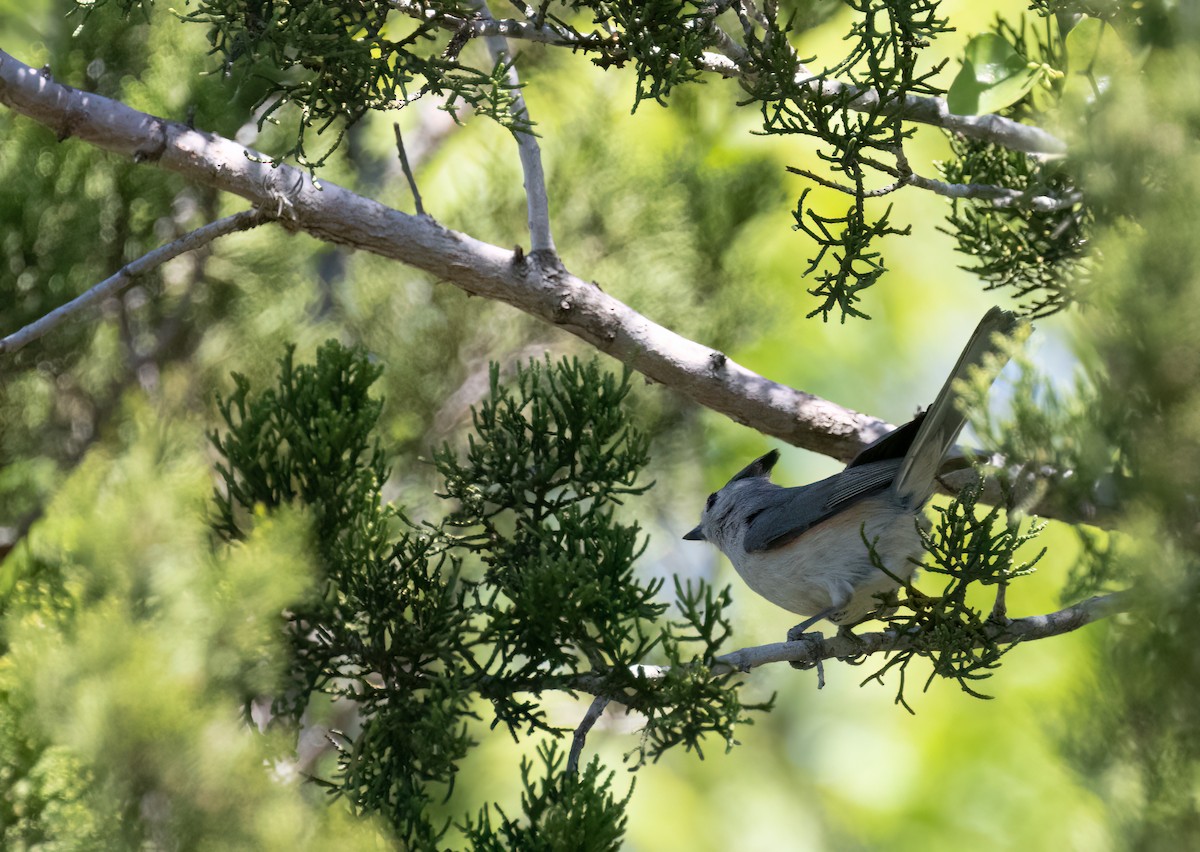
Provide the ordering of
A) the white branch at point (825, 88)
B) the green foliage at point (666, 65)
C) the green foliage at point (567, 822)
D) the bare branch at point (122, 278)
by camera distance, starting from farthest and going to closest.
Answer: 1. the bare branch at point (122, 278)
2. the white branch at point (825, 88)
3. the green foliage at point (666, 65)
4. the green foliage at point (567, 822)

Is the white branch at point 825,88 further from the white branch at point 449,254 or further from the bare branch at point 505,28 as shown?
the white branch at point 449,254

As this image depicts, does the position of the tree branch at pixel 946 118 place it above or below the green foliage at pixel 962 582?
above

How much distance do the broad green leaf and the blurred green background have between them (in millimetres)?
1205

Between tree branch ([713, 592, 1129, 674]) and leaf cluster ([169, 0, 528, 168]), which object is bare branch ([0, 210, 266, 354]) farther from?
tree branch ([713, 592, 1129, 674])

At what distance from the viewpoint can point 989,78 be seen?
2180mm

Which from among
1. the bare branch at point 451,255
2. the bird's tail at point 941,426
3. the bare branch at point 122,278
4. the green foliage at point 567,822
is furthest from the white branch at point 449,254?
the green foliage at point 567,822

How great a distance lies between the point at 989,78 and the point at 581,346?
1.84 meters

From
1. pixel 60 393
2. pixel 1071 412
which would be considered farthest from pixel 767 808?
pixel 1071 412

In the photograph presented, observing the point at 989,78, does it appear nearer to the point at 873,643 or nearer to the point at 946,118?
the point at 946,118

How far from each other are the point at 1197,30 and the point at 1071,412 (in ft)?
1.40

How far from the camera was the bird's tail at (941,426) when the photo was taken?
6.02 ft

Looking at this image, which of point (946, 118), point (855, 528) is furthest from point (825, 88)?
point (855, 528)

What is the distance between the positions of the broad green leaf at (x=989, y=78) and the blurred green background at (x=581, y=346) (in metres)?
1.20

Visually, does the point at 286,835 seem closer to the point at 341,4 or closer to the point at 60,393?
the point at 341,4
